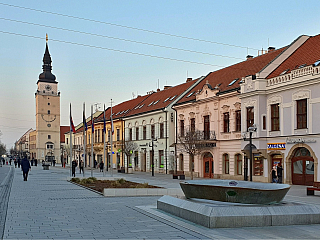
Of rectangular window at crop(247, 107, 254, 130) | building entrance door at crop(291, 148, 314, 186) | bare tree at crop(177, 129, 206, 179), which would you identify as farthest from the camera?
bare tree at crop(177, 129, 206, 179)

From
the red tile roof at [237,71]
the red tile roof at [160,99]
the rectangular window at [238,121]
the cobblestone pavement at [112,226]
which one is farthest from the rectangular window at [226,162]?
the cobblestone pavement at [112,226]

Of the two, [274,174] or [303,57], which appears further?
[303,57]

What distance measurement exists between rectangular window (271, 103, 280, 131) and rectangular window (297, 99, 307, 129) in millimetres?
2032

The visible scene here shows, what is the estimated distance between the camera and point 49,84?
120 meters

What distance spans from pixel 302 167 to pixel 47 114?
10381 centimetres

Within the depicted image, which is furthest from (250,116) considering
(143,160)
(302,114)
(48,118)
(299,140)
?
(48,118)

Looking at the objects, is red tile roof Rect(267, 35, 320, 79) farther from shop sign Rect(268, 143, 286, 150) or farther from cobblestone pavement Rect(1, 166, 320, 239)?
cobblestone pavement Rect(1, 166, 320, 239)

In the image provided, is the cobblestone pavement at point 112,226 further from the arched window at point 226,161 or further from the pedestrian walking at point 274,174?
the arched window at point 226,161

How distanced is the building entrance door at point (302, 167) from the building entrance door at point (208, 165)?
10.3 m

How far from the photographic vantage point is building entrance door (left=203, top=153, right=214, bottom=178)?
37375 millimetres

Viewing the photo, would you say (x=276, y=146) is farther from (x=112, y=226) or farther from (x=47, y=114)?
(x=47, y=114)

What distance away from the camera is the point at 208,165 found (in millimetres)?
38031

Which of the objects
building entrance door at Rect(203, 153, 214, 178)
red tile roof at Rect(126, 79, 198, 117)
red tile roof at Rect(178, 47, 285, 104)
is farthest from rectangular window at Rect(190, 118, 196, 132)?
red tile roof at Rect(126, 79, 198, 117)

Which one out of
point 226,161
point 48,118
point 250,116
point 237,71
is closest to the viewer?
point 250,116
